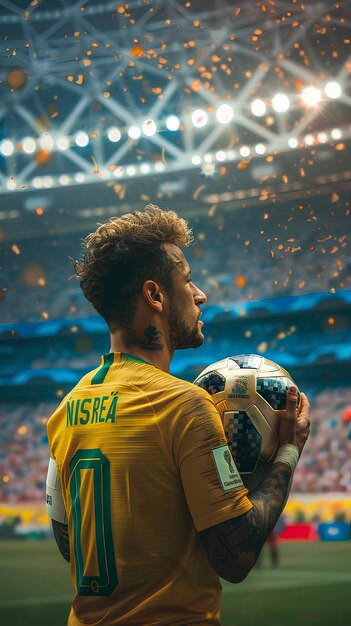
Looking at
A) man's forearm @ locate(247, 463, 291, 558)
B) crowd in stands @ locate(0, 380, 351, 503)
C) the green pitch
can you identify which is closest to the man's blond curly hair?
man's forearm @ locate(247, 463, 291, 558)

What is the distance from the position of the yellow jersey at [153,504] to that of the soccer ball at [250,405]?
0.94 feet

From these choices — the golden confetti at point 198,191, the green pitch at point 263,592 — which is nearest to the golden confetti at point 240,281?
the golden confetti at point 198,191

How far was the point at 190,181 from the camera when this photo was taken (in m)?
15.3

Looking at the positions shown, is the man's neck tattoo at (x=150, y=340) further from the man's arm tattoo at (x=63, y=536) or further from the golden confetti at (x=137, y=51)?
the golden confetti at (x=137, y=51)

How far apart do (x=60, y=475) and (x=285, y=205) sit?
1411cm

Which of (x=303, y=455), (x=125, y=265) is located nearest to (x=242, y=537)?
(x=125, y=265)

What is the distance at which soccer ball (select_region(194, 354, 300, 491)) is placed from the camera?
1.67m

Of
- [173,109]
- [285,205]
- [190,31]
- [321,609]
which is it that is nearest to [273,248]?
[285,205]

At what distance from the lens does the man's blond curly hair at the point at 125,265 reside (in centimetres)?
155

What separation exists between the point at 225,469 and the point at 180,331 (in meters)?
0.35

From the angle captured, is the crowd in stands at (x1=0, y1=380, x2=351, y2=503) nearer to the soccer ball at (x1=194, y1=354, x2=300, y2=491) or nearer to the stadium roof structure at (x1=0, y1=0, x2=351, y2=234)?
the stadium roof structure at (x1=0, y1=0, x2=351, y2=234)

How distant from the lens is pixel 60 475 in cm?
155

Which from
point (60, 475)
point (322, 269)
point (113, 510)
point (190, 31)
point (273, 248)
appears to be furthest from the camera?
point (273, 248)

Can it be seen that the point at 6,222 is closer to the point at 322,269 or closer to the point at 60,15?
the point at 60,15
